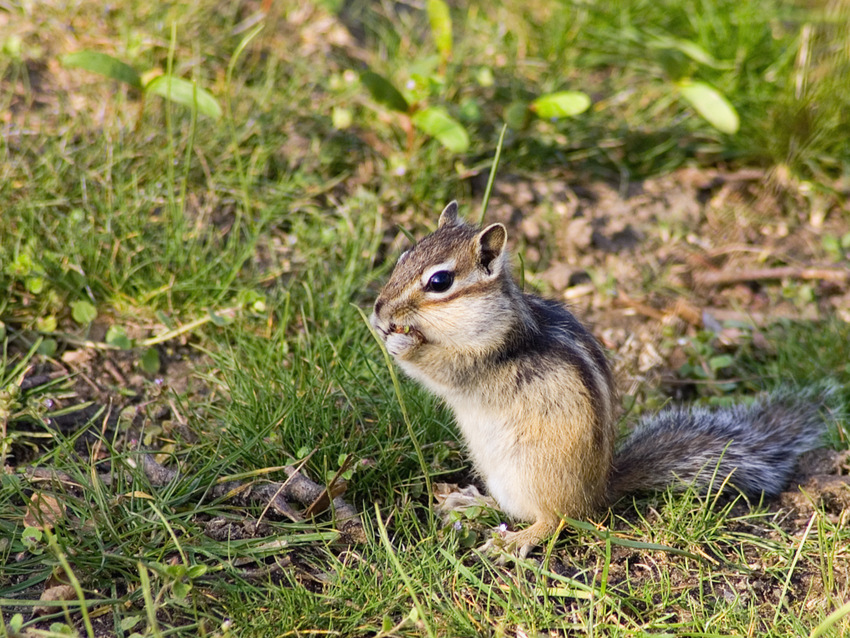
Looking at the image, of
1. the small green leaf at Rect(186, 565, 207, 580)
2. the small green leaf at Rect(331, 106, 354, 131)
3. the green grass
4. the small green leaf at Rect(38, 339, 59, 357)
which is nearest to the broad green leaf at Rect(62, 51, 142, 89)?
the green grass

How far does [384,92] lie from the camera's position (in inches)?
160

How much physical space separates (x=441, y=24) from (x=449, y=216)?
1.69 m

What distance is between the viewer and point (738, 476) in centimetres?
314

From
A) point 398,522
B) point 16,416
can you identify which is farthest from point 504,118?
point 16,416

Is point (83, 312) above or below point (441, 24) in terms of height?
below

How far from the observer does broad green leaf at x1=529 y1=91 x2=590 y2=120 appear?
426 cm

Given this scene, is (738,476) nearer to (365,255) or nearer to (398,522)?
(398,522)

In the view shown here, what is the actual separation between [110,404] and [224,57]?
2.20 m

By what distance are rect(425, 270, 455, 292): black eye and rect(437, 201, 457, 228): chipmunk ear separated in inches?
13.8

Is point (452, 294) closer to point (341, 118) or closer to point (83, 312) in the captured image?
point (83, 312)

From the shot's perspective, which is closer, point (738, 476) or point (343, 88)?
point (738, 476)

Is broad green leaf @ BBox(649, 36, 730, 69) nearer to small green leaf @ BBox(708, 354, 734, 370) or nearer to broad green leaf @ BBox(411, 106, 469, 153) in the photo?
broad green leaf @ BBox(411, 106, 469, 153)

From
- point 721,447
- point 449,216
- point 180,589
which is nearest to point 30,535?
point 180,589

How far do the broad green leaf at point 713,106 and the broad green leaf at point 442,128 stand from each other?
1.20 meters
